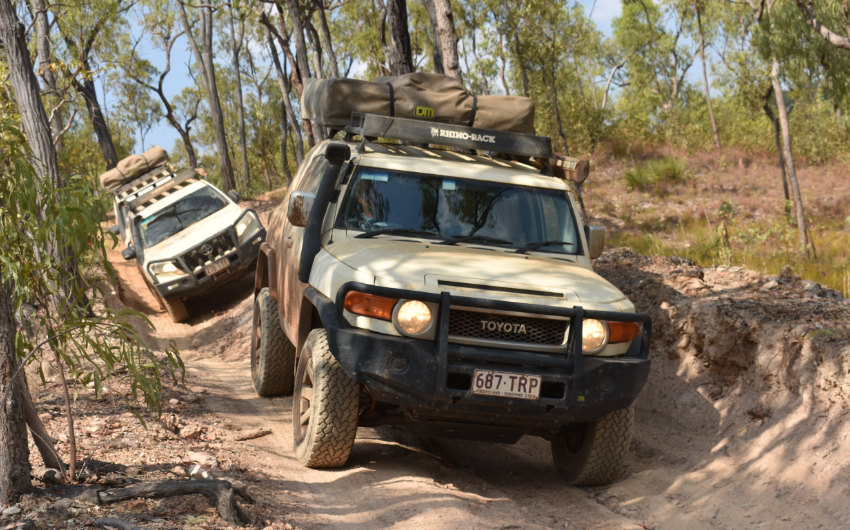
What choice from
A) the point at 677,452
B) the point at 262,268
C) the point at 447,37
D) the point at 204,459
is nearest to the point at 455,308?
the point at 204,459

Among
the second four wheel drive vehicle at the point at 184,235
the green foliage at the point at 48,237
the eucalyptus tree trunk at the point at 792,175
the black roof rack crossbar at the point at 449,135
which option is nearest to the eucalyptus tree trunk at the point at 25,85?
the second four wheel drive vehicle at the point at 184,235

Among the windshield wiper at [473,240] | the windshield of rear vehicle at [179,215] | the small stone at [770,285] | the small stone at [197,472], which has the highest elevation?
the windshield of rear vehicle at [179,215]

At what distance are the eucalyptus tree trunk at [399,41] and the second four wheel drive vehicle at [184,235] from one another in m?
3.83

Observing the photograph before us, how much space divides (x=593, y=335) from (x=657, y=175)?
19.4 meters

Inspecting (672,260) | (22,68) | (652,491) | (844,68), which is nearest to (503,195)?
(652,491)

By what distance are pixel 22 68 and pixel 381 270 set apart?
727 centimetres

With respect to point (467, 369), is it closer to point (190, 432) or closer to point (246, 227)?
point (190, 432)

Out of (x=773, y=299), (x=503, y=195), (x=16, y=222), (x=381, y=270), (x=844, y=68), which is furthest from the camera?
(x=844, y=68)

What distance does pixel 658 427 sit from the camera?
6.64 meters

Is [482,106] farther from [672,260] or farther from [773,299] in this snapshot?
[672,260]

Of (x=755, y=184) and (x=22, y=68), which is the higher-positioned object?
(x=22, y=68)

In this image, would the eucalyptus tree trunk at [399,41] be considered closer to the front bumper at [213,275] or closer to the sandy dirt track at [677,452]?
the front bumper at [213,275]

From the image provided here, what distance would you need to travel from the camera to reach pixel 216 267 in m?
12.8

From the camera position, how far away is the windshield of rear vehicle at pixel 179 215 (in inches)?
536
